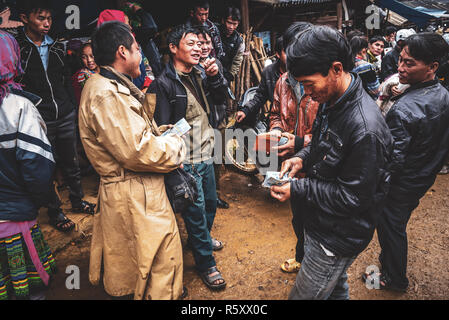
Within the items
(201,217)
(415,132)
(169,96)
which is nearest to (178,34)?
(169,96)

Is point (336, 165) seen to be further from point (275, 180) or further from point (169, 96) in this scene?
point (169, 96)

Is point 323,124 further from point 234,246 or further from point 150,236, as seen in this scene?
point 234,246

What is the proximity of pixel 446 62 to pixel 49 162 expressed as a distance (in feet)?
20.9

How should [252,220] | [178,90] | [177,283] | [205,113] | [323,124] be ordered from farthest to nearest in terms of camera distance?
[252,220] → [205,113] → [178,90] → [177,283] → [323,124]

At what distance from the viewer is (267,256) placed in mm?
3453

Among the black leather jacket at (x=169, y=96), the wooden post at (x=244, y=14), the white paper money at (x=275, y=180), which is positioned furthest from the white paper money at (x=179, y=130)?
the wooden post at (x=244, y=14)

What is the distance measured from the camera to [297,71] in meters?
1.57

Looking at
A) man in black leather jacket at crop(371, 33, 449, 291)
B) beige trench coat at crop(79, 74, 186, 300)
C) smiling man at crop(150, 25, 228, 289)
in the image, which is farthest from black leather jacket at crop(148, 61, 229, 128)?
man in black leather jacket at crop(371, 33, 449, 291)

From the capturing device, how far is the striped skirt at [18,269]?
92.5 inches

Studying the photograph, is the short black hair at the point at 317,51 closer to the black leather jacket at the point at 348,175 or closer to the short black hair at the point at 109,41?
the black leather jacket at the point at 348,175

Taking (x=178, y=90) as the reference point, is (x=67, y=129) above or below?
below

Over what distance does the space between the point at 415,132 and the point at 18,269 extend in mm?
3569
